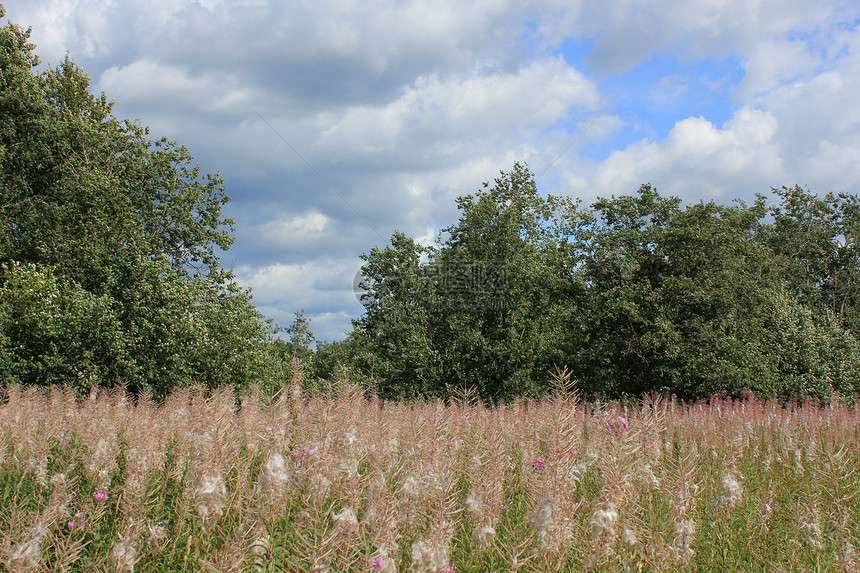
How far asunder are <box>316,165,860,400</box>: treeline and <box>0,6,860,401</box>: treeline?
87 millimetres

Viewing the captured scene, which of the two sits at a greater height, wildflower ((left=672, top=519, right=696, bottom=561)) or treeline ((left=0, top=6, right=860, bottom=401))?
treeline ((left=0, top=6, right=860, bottom=401))

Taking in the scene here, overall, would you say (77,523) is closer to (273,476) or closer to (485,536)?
(273,476)

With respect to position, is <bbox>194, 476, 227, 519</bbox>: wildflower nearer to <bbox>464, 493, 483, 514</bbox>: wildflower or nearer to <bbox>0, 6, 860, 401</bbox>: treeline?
<bbox>464, 493, 483, 514</bbox>: wildflower


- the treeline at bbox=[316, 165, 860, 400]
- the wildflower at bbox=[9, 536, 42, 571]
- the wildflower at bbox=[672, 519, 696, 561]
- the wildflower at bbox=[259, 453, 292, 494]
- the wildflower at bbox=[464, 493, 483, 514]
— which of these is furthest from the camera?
the treeline at bbox=[316, 165, 860, 400]

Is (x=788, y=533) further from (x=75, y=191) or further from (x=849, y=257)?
(x=849, y=257)

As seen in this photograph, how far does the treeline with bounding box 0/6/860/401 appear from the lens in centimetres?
1983

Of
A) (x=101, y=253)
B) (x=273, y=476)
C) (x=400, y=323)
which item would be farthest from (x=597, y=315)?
(x=273, y=476)

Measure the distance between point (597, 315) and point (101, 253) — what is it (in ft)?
61.8

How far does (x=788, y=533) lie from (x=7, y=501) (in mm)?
7727

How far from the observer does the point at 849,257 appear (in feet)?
140

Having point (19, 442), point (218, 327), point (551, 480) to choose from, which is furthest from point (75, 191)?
point (551, 480)

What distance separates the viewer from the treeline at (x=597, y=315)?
23047mm

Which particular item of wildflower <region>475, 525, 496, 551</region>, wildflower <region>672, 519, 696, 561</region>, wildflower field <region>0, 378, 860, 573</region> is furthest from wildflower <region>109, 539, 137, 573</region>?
wildflower <region>672, 519, 696, 561</region>

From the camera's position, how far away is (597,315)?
2438 cm
